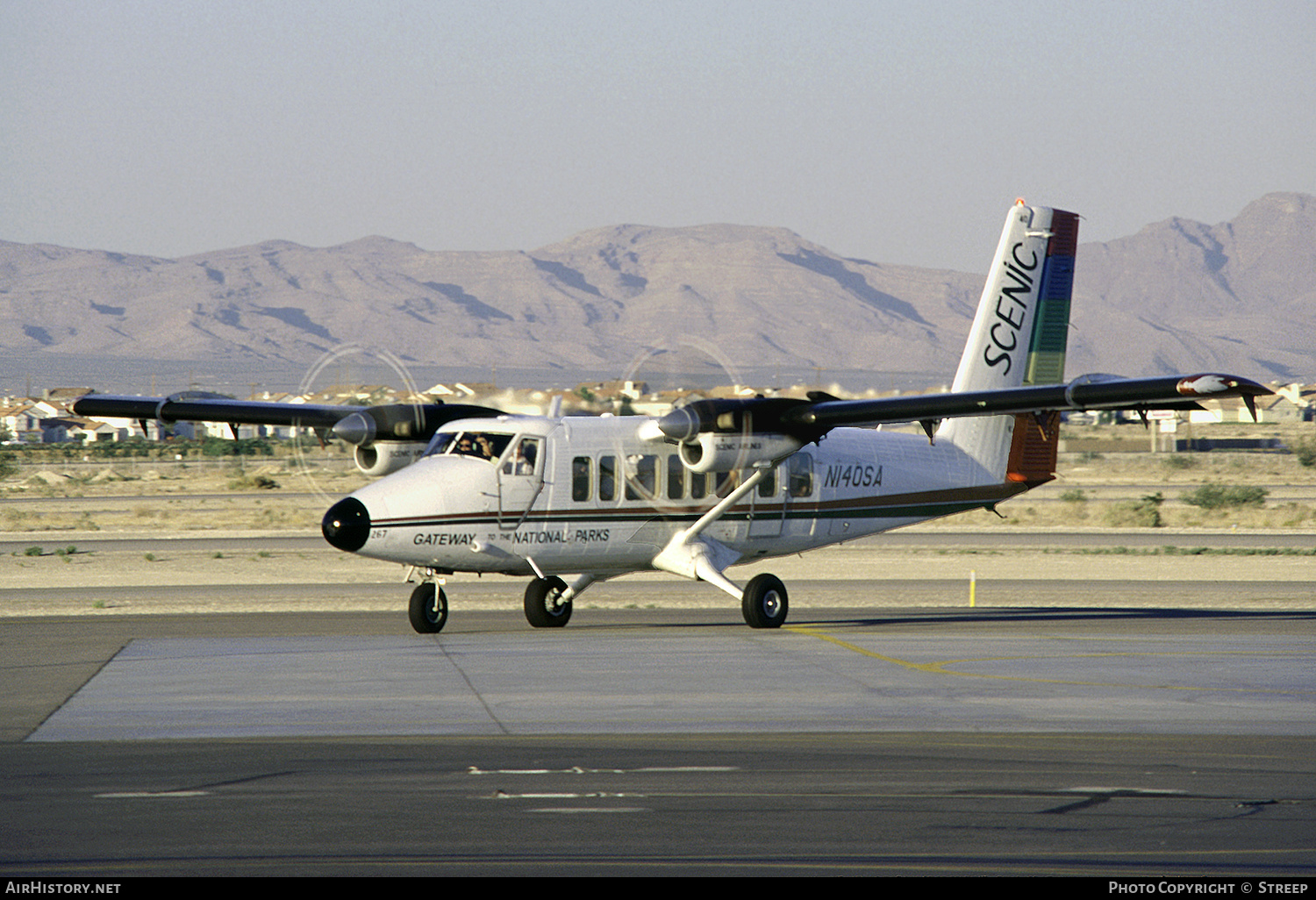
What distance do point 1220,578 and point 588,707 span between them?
2339 centimetres

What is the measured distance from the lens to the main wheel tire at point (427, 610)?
21.1 meters

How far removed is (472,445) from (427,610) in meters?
2.63

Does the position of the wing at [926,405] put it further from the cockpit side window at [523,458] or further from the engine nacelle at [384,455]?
the engine nacelle at [384,455]

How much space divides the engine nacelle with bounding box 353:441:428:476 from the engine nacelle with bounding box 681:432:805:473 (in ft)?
15.1

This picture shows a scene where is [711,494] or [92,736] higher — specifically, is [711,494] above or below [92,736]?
above

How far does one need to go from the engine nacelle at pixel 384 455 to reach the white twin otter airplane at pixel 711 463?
0.03m

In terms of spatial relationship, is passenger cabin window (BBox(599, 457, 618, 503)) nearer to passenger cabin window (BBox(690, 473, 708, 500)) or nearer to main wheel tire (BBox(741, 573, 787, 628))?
passenger cabin window (BBox(690, 473, 708, 500))

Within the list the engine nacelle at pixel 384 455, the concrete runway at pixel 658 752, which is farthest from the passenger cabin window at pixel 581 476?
the engine nacelle at pixel 384 455

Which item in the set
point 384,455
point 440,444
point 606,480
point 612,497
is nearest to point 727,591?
point 612,497

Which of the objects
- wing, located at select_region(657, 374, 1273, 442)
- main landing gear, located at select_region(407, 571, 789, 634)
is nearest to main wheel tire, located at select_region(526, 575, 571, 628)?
main landing gear, located at select_region(407, 571, 789, 634)

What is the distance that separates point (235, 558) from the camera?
3747 centimetres

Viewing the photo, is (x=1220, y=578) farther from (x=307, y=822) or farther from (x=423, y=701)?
(x=307, y=822)

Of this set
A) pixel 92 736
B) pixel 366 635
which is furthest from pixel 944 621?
pixel 92 736

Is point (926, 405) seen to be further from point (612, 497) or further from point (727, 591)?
point (612, 497)
